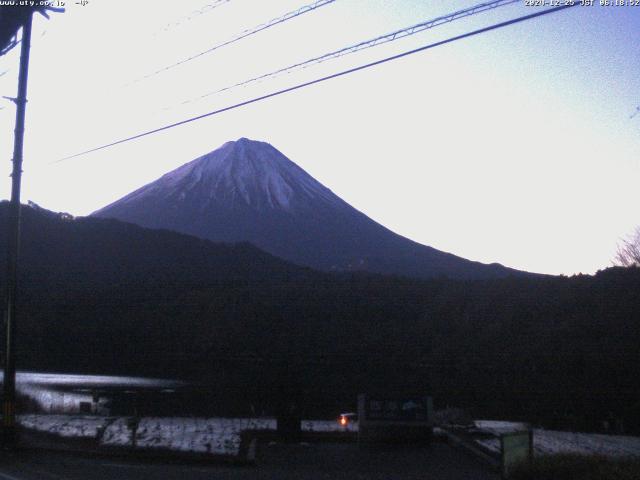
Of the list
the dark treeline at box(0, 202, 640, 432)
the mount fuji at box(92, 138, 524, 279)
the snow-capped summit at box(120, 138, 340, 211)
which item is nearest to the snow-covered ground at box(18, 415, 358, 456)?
the dark treeline at box(0, 202, 640, 432)

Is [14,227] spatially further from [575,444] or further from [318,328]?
[318,328]

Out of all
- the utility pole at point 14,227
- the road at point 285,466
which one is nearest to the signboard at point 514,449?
the road at point 285,466

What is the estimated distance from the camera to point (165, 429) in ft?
75.8

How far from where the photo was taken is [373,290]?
208 feet

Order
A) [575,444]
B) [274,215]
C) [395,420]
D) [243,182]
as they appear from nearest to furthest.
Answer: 1. [575,444]
2. [395,420]
3. [274,215]
4. [243,182]

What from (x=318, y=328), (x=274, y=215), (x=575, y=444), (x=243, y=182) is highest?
(x=243, y=182)

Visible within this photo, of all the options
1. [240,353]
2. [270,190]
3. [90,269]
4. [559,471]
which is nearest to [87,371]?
[240,353]

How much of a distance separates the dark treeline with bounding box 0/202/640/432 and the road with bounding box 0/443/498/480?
44.6ft

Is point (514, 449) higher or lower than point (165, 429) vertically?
higher

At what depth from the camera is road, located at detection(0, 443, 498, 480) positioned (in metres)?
15.5

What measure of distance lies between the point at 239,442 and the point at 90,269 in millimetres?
46515

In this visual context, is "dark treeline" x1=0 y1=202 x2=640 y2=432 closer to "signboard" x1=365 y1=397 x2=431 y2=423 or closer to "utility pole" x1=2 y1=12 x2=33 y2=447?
"signboard" x1=365 y1=397 x2=431 y2=423

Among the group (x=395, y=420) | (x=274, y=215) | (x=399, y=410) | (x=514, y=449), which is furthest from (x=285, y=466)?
(x=274, y=215)

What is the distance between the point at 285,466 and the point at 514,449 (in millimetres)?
4854
